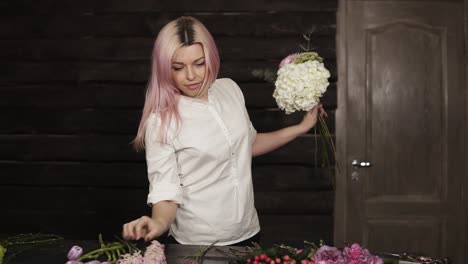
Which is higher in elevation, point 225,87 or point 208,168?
point 225,87

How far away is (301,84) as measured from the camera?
7.95 ft

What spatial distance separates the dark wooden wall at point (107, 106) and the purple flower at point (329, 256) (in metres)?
2.75

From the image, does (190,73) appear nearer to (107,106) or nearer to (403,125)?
(107,106)

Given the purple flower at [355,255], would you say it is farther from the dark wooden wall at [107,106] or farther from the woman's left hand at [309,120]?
the dark wooden wall at [107,106]

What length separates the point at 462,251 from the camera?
4562 mm

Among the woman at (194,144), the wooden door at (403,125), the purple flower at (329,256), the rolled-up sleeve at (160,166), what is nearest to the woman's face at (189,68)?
the woman at (194,144)

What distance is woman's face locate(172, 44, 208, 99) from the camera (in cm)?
220

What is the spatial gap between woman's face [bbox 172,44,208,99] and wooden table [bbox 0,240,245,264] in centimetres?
63

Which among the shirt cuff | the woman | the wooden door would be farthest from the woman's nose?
the wooden door

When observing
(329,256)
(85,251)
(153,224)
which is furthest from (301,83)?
(85,251)

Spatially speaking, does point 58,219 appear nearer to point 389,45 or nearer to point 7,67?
point 7,67

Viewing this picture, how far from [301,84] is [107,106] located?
2405mm

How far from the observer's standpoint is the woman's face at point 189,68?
220cm

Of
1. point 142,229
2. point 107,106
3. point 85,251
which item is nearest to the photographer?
point 142,229
